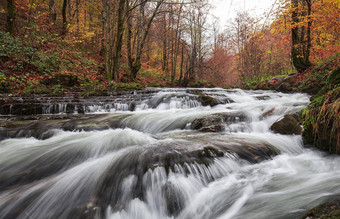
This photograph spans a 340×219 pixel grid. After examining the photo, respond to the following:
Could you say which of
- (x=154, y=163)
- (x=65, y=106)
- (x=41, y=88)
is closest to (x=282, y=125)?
(x=154, y=163)

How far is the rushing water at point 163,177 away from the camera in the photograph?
227 centimetres

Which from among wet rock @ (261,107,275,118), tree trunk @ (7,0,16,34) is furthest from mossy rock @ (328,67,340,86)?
tree trunk @ (7,0,16,34)

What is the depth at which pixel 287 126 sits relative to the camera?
4.41 metres

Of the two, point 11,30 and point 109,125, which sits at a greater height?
point 11,30

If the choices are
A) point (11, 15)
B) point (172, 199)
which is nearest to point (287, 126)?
point (172, 199)

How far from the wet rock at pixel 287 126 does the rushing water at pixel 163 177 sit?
132 millimetres

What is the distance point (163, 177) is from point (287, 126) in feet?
11.0

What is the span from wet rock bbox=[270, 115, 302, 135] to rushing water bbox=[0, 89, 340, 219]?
0.13 meters

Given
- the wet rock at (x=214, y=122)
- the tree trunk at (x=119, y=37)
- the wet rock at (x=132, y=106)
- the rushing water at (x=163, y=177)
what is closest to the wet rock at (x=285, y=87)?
the wet rock at (x=214, y=122)

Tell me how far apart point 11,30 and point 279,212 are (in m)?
15.2

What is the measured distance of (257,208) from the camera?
7.40 ft

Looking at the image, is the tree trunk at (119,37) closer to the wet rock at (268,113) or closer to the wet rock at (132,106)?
the wet rock at (132,106)

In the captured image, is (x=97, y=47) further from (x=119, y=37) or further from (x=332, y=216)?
(x=332, y=216)

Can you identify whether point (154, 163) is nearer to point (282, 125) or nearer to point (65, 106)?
point (282, 125)
